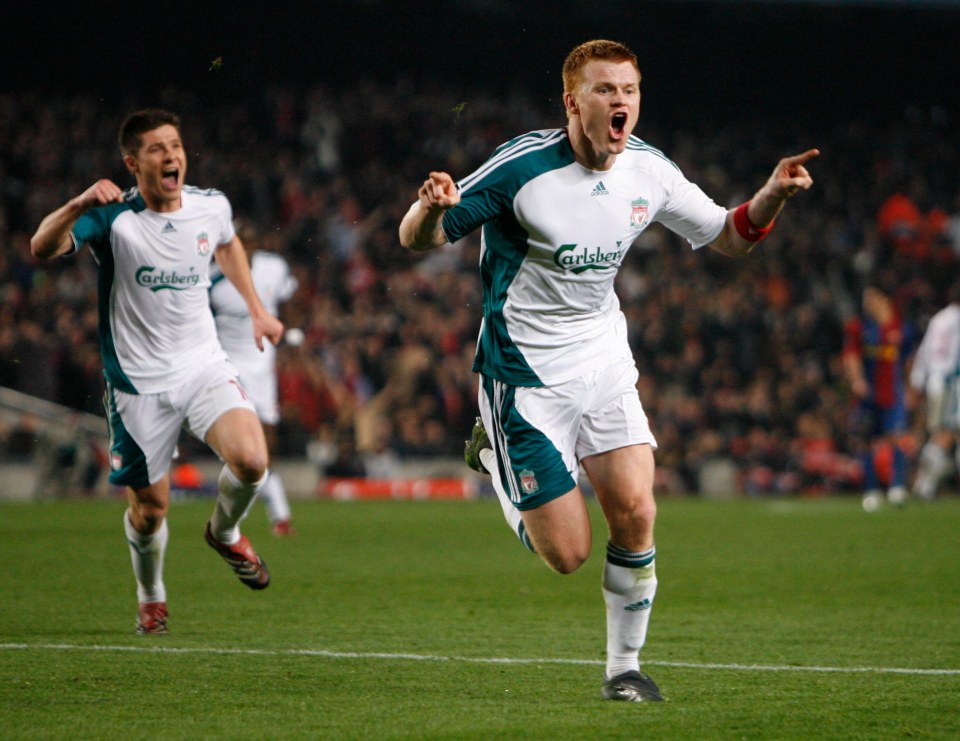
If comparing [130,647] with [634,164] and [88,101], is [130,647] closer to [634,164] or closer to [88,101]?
[634,164]

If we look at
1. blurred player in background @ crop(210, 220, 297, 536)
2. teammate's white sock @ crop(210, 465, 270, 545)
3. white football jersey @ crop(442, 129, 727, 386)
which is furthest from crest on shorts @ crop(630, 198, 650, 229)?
blurred player in background @ crop(210, 220, 297, 536)

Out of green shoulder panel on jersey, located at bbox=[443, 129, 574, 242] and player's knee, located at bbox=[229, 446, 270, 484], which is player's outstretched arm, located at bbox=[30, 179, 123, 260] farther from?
green shoulder panel on jersey, located at bbox=[443, 129, 574, 242]

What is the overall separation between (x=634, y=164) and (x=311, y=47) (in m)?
21.6

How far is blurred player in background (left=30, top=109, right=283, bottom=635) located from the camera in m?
7.54

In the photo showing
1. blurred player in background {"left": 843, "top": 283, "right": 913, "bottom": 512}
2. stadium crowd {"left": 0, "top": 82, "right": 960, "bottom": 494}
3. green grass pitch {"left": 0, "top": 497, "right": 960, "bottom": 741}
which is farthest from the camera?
stadium crowd {"left": 0, "top": 82, "right": 960, "bottom": 494}

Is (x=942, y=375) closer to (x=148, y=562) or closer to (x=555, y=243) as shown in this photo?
(x=148, y=562)

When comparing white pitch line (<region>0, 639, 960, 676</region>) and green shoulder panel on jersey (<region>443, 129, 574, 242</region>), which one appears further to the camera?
white pitch line (<region>0, 639, 960, 676</region>)

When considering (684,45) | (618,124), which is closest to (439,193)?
(618,124)

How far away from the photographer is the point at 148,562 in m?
7.55

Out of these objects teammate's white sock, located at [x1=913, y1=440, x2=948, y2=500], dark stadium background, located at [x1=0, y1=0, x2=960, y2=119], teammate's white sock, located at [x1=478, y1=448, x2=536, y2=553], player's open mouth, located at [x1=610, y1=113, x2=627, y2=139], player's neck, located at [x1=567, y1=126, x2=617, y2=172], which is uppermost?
dark stadium background, located at [x1=0, y1=0, x2=960, y2=119]

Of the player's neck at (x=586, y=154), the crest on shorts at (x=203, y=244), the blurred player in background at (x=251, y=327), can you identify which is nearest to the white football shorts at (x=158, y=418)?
the crest on shorts at (x=203, y=244)

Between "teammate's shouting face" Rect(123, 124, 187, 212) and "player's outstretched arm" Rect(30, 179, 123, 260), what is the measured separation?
2.06ft

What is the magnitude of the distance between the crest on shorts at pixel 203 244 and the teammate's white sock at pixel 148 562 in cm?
136

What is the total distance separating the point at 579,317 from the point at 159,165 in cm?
268
